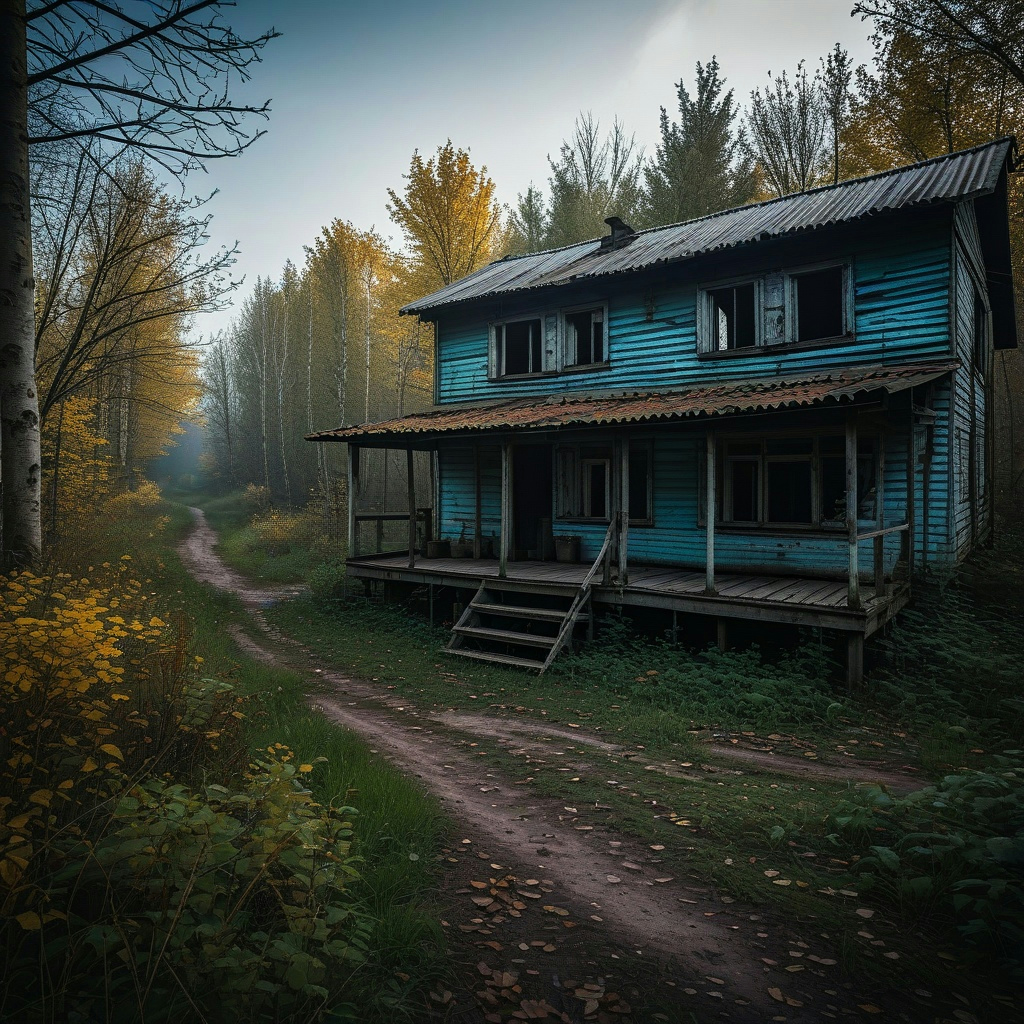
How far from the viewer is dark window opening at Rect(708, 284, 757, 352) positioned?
12.0 meters

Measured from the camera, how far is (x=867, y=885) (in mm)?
3787

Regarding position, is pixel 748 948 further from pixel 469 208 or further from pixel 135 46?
pixel 469 208

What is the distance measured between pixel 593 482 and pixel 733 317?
4.54 m

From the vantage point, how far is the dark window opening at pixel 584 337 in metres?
13.9

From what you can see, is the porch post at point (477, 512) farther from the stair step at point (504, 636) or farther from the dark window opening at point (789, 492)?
the dark window opening at point (789, 492)

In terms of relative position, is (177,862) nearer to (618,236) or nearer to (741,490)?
(741,490)

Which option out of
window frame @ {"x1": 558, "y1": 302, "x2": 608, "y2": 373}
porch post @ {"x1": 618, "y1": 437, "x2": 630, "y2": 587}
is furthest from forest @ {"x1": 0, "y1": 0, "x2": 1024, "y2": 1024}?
window frame @ {"x1": 558, "y1": 302, "x2": 608, "y2": 373}

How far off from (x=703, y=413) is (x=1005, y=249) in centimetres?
1166

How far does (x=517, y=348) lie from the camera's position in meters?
15.4

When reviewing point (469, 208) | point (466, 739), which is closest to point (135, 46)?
point (466, 739)

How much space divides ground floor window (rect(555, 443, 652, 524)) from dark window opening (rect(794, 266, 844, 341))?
12.4 ft

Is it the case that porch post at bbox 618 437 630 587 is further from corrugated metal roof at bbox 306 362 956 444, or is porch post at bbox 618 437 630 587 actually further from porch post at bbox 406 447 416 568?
porch post at bbox 406 447 416 568

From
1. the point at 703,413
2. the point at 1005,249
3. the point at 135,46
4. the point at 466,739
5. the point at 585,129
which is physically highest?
the point at 585,129

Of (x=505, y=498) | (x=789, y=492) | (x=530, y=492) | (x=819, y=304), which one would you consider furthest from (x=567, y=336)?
(x=789, y=492)
